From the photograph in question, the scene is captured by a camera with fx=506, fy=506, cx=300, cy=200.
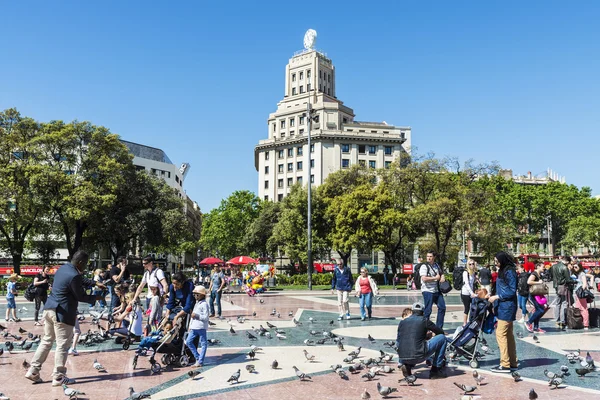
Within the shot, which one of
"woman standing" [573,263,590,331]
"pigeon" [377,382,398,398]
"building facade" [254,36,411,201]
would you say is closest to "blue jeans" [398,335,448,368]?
"pigeon" [377,382,398,398]

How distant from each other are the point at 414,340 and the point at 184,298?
12.9ft

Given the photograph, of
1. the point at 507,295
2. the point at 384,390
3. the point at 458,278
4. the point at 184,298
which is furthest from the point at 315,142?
the point at 384,390

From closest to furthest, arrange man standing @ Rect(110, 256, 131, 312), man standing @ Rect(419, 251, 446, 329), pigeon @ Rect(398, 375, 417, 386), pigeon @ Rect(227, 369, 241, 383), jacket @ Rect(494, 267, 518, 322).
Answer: pigeon @ Rect(398, 375, 417, 386), pigeon @ Rect(227, 369, 241, 383), jacket @ Rect(494, 267, 518, 322), man standing @ Rect(419, 251, 446, 329), man standing @ Rect(110, 256, 131, 312)

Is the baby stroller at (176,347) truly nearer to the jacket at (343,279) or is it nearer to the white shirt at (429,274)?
the white shirt at (429,274)

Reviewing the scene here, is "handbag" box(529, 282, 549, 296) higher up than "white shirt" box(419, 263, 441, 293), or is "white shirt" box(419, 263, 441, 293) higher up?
"white shirt" box(419, 263, 441, 293)

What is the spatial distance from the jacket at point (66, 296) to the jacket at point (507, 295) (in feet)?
20.8

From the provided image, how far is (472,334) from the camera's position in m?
8.38

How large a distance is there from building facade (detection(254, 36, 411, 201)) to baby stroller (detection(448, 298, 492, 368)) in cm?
6424

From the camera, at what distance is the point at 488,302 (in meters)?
8.20

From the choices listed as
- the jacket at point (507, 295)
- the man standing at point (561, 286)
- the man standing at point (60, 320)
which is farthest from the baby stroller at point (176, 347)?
the man standing at point (561, 286)

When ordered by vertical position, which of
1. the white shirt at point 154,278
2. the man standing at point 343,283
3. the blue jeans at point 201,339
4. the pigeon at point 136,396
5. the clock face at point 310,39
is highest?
the clock face at point 310,39

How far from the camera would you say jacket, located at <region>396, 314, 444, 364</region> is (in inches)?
290

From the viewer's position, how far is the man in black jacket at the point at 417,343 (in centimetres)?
738

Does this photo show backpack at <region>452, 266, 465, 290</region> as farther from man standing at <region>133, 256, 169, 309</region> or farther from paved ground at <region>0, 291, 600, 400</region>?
man standing at <region>133, 256, 169, 309</region>
